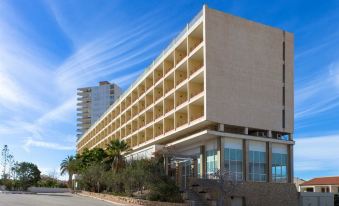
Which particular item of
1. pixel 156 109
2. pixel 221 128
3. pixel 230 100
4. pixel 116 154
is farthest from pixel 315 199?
pixel 116 154

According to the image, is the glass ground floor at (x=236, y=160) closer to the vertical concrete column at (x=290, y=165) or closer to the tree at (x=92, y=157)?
the vertical concrete column at (x=290, y=165)

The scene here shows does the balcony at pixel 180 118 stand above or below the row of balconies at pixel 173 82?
below

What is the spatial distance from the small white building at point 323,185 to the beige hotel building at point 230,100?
36.3 meters

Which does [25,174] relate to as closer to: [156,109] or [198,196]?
[156,109]

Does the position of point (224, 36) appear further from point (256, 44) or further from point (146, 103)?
point (146, 103)

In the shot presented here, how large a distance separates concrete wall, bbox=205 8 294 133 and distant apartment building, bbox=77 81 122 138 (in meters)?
127

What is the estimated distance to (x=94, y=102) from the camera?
18388 cm

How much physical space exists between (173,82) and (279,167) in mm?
19284

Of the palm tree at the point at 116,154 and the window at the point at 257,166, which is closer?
the window at the point at 257,166

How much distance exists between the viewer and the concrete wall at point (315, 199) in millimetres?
56862

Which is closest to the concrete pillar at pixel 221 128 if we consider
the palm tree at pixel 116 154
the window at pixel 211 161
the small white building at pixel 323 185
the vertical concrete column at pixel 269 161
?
the window at pixel 211 161

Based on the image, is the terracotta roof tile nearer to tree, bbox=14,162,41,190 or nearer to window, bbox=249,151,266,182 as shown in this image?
window, bbox=249,151,266,182

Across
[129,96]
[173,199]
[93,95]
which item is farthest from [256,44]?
[93,95]

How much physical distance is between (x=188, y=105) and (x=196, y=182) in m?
10.4
